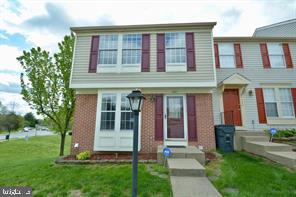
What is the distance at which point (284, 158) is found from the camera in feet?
14.4

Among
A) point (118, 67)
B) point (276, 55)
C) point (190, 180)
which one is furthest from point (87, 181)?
point (276, 55)

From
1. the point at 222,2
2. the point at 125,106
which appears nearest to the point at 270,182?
the point at 125,106

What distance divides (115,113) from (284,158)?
616 centimetres

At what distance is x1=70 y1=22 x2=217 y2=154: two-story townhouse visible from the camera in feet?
20.9

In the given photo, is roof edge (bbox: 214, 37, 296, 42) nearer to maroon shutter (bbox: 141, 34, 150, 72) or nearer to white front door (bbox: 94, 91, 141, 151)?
maroon shutter (bbox: 141, 34, 150, 72)

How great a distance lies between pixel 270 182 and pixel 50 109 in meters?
10.0

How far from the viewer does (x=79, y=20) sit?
9.58 m

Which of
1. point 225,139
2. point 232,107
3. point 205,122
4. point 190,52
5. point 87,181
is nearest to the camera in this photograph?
point 87,181

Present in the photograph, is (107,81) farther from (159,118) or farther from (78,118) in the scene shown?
(159,118)

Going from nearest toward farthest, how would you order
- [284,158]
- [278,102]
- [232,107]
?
[284,158]
[232,107]
[278,102]

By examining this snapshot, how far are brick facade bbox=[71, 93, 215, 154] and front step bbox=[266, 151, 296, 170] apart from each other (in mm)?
1917

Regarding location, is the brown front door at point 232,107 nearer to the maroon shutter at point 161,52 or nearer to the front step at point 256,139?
the front step at point 256,139

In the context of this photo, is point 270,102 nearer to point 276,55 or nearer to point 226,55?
point 276,55

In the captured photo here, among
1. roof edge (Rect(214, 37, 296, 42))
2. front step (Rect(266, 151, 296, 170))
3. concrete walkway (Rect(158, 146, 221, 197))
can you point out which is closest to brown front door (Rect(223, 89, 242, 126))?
front step (Rect(266, 151, 296, 170))
